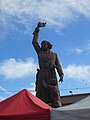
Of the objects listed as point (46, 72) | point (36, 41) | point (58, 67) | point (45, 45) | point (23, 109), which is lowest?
point (23, 109)

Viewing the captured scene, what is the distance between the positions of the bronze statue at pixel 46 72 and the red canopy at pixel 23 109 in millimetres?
5221

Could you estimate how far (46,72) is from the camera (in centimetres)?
1265

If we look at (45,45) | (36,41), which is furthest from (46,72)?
(36,41)

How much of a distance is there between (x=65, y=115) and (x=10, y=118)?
1.00m

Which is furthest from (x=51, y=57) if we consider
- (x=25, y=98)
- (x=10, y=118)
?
(x=10, y=118)

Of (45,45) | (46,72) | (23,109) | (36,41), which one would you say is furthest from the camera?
(36,41)

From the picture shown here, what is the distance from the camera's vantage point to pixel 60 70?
12.7m

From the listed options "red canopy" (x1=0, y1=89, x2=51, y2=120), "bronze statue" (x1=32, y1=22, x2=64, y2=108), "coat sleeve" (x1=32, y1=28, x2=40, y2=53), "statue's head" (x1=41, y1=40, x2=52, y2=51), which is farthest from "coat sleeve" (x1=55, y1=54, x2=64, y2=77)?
"red canopy" (x1=0, y1=89, x2=51, y2=120)

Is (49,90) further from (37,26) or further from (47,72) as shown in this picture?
(37,26)

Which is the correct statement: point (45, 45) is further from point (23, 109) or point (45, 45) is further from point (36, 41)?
point (23, 109)

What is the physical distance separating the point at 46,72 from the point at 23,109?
20.7 feet

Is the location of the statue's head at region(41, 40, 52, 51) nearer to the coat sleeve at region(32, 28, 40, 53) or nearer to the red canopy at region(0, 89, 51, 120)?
the coat sleeve at region(32, 28, 40, 53)

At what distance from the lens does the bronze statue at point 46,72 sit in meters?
12.3

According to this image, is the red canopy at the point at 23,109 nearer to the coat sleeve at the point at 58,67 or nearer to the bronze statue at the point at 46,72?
the bronze statue at the point at 46,72
